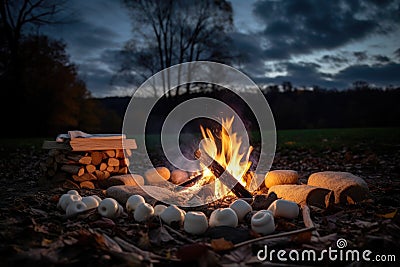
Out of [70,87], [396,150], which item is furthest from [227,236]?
[70,87]

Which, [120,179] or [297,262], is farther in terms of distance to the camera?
[120,179]

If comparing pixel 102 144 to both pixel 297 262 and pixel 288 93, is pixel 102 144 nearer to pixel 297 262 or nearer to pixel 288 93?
pixel 297 262

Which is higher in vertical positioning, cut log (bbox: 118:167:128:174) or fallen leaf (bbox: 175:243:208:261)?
cut log (bbox: 118:167:128:174)

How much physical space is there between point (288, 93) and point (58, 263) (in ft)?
119

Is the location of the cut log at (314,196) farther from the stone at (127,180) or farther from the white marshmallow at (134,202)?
the stone at (127,180)

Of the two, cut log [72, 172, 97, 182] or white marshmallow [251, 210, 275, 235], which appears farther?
cut log [72, 172, 97, 182]

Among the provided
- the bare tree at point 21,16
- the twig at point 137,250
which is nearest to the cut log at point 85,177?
the twig at point 137,250

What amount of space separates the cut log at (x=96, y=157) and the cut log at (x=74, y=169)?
218mm

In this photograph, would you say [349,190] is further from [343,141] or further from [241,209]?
[343,141]

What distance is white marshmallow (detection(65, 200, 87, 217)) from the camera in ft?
9.67

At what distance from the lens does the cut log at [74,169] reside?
15.2 ft

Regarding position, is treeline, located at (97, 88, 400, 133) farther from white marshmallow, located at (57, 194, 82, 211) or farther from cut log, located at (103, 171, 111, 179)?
white marshmallow, located at (57, 194, 82, 211)

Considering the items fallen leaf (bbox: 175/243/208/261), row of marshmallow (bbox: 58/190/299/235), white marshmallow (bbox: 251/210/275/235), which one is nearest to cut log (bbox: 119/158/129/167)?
row of marshmallow (bbox: 58/190/299/235)

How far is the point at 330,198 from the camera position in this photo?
3367mm
